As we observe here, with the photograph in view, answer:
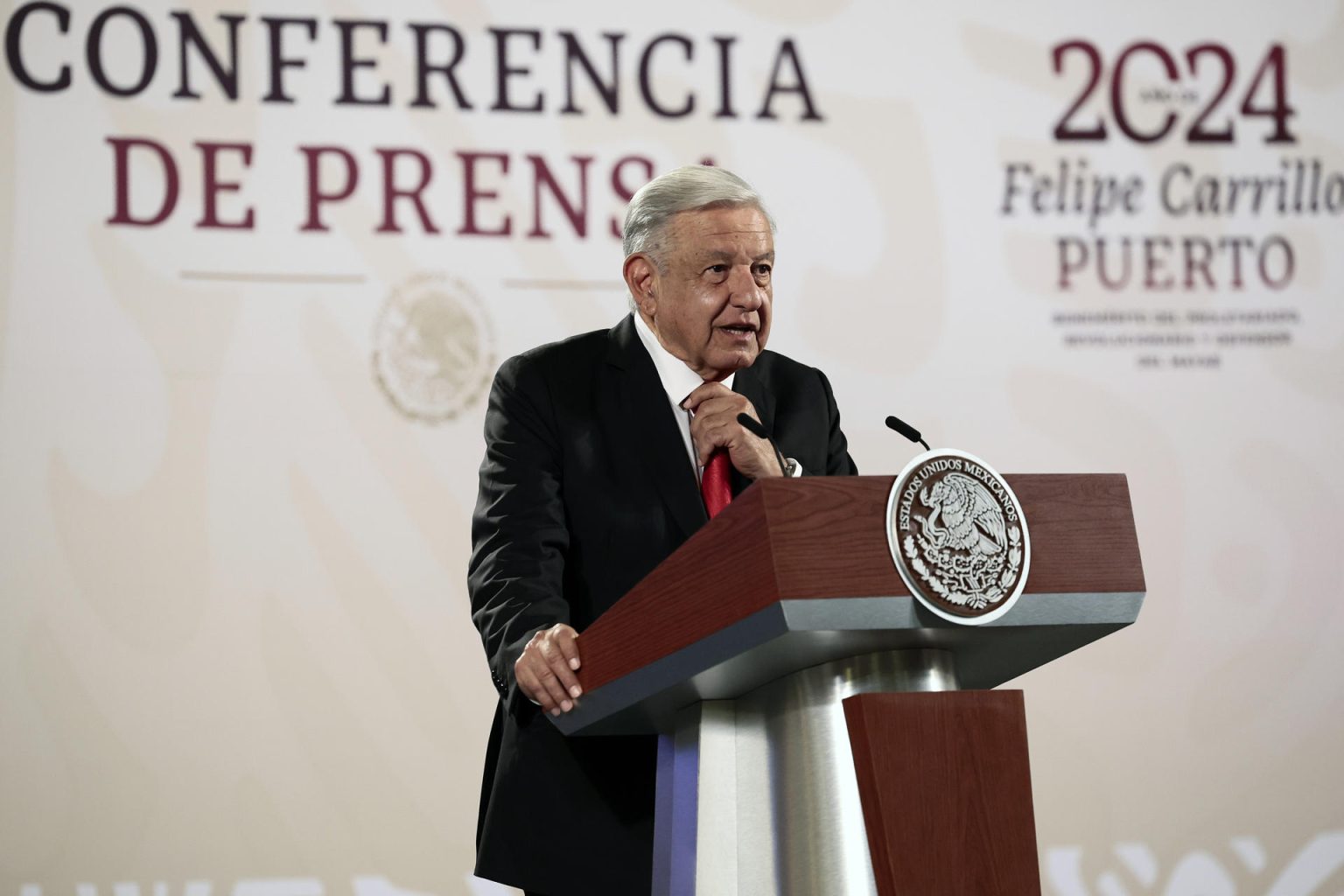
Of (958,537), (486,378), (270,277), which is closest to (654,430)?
(958,537)

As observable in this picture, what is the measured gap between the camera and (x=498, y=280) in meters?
3.46

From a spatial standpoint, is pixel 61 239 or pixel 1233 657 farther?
pixel 1233 657

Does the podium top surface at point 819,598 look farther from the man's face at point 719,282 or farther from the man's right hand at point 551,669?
the man's face at point 719,282

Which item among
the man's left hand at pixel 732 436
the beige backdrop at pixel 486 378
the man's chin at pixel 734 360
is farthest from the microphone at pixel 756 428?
the beige backdrop at pixel 486 378

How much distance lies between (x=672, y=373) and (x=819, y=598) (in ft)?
2.87

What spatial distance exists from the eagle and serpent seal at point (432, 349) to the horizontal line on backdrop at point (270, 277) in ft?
0.34

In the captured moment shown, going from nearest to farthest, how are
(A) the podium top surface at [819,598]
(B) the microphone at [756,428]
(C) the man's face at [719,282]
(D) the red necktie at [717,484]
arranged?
(A) the podium top surface at [819,598], (B) the microphone at [756,428], (D) the red necktie at [717,484], (C) the man's face at [719,282]

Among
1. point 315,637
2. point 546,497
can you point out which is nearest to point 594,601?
point 546,497

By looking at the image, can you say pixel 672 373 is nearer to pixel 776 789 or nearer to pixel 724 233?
pixel 724 233

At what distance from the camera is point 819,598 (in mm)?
1136

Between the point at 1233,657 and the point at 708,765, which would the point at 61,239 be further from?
the point at 1233,657

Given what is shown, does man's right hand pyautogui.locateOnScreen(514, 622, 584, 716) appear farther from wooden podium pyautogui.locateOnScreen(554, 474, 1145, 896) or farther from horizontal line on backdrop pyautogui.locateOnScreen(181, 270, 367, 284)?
horizontal line on backdrop pyautogui.locateOnScreen(181, 270, 367, 284)

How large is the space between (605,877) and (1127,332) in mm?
2392

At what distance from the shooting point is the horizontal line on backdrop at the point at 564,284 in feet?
11.4
